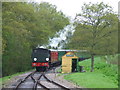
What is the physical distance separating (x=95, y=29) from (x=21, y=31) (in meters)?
8.67

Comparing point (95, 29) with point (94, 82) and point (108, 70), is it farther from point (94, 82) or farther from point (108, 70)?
point (94, 82)

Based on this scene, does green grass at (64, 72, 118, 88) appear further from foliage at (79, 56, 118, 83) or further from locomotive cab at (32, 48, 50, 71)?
locomotive cab at (32, 48, 50, 71)

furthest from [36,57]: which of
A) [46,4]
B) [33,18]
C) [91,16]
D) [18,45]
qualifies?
[46,4]

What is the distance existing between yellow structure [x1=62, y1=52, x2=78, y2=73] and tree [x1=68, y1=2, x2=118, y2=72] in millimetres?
1844

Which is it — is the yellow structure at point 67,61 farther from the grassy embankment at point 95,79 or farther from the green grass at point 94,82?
the green grass at point 94,82

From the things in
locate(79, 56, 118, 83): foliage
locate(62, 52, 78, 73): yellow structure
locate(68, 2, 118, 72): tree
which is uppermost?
locate(68, 2, 118, 72): tree

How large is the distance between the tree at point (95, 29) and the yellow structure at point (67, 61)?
6.05ft

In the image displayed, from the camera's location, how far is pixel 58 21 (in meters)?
56.7

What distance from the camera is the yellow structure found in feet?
93.2

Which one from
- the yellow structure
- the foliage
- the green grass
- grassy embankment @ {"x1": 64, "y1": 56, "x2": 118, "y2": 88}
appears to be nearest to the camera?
the green grass

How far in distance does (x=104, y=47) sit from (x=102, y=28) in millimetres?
Answer: 1906

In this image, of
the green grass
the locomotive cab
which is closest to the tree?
the green grass

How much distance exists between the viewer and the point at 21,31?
99.4ft

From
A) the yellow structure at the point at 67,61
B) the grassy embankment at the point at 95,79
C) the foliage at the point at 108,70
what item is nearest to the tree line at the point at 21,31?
the yellow structure at the point at 67,61
